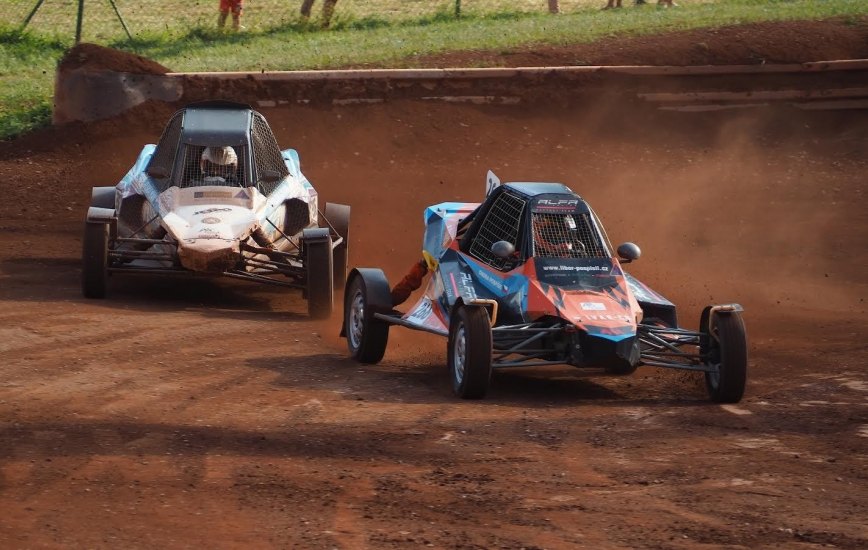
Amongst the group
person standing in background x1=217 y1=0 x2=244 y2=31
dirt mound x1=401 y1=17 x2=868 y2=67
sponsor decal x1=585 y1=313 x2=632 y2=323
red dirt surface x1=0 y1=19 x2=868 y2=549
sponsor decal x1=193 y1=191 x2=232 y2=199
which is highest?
person standing in background x1=217 y1=0 x2=244 y2=31

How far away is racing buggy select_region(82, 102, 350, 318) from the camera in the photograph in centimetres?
1381

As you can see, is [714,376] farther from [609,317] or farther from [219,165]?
[219,165]

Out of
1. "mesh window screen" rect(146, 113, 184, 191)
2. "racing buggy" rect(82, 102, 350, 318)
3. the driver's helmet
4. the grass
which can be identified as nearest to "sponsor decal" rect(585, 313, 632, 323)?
"racing buggy" rect(82, 102, 350, 318)

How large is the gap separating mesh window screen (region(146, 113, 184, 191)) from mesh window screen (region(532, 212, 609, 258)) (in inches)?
197

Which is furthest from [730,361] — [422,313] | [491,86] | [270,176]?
[491,86]

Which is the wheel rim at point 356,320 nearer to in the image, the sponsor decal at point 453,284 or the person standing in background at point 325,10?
the sponsor decal at point 453,284

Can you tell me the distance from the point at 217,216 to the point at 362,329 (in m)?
3.04

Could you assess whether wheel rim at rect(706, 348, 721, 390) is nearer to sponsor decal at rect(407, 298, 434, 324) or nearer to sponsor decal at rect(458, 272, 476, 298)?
sponsor decal at rect(458, 272, 476, 298)

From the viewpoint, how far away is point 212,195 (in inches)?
571

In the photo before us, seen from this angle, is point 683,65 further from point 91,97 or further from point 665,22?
point 91,97

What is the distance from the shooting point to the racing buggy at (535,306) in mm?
10211

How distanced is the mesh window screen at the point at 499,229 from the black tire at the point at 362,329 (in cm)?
95

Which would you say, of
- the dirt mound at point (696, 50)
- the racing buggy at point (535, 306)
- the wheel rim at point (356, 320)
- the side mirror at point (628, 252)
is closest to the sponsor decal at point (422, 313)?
the racing buggy at point (535, 306)

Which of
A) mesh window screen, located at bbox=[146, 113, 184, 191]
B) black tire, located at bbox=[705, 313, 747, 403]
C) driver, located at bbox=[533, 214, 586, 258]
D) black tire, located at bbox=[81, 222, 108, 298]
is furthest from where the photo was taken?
mesh window screen, located at bbox=[146, 113, 184, 191]
